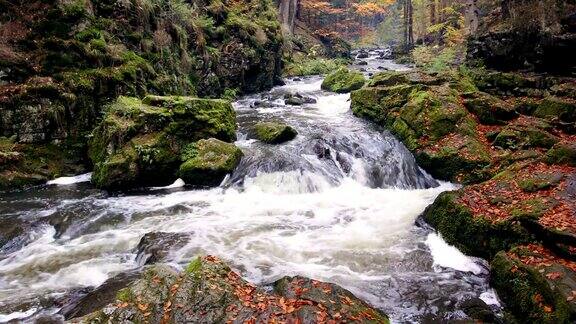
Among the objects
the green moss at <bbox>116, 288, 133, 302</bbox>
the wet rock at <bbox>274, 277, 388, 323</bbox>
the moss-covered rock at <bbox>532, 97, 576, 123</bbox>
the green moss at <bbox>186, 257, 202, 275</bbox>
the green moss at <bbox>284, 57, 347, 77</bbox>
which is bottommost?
the wet rock at <bbox>274, 277, 388, 323</bbox>

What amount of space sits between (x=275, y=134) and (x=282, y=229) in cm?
529

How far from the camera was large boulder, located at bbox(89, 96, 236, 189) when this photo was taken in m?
10.7

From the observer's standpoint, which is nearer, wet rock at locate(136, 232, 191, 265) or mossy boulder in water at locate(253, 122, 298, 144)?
wet rock at locate(136, 232, 191, 265)

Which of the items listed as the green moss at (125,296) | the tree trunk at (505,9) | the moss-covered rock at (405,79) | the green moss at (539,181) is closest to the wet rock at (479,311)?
the green moss at (539,181)

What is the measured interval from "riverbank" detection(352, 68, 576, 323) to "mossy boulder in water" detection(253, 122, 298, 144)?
3681mm

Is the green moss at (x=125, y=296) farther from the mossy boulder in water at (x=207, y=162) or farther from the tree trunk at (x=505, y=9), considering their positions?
the tree trunk at (x=505, y=9)

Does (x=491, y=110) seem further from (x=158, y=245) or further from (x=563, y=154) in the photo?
(x=158, y=245)

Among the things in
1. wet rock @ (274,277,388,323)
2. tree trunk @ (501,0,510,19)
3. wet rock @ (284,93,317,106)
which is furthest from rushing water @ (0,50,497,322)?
tree trunk @ (501,0,510,19)

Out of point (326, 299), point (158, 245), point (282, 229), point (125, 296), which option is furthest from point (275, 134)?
point (125, 296)

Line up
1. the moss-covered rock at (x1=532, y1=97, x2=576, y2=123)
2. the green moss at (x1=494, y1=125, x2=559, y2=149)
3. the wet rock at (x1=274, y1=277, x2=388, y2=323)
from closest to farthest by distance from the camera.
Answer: the wet rock at (x1=274, y1=277, x2=388, y2=323) < the green moss at (x1=494, y1=125, x2=559, y2=149) < the moss-covered rock at (x1=532, y1=97, x2=576, y2=123)

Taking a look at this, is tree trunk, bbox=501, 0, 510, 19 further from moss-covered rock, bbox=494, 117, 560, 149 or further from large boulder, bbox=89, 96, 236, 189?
large boulder, bbox=89, 96, 236, 189

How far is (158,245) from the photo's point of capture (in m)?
7.58

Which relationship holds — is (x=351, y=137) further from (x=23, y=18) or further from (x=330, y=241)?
(x=23, y=18)

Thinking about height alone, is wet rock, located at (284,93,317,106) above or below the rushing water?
above
